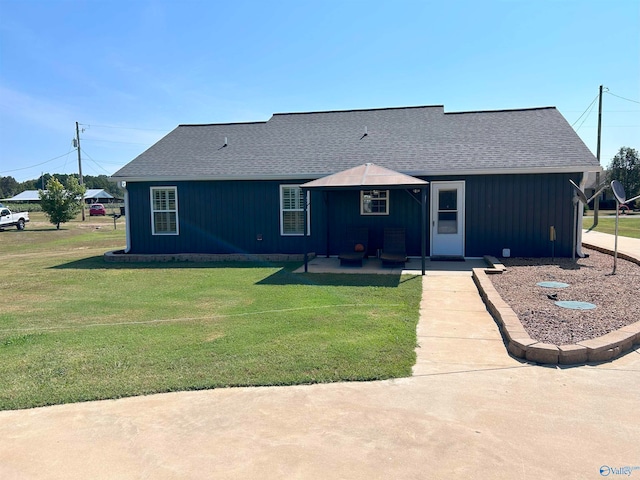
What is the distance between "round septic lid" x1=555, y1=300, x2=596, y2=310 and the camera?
6.11 m

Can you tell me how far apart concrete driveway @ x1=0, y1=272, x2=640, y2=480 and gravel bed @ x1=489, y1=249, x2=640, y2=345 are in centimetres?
92

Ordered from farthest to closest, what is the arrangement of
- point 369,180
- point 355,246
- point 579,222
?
1. point 355,246
2. point 579,222
3. point 369,180

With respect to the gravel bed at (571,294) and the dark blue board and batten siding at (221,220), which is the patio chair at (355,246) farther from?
the gravel bed at (571,294)

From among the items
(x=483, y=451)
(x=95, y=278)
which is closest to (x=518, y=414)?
(x=483, y=451)

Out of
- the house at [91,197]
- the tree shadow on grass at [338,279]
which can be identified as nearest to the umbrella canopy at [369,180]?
the tree shadow on grass at [338,279]

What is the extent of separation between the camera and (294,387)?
3.81 metres

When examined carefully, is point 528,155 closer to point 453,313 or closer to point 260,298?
point 453,313

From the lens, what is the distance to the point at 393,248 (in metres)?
11.0

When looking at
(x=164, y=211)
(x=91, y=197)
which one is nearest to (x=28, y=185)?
(x=91, y=197)

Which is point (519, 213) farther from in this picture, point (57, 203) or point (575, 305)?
point (57, 203)

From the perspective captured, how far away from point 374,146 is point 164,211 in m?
6.47

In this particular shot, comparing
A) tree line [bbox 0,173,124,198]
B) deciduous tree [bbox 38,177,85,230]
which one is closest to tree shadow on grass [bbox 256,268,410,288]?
deciduous tree [bbox 38,177,85,230]

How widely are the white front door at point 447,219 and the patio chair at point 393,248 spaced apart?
104cm

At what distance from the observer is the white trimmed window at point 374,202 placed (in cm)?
1182
